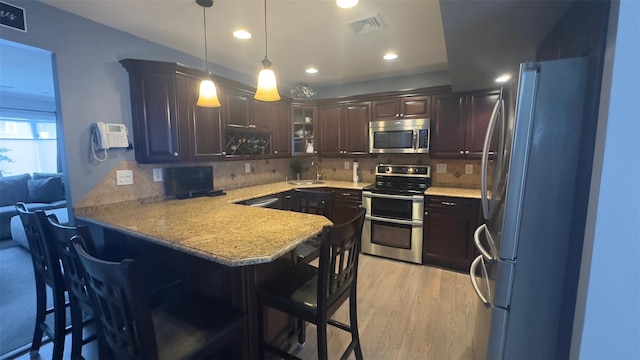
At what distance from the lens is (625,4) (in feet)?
2.70

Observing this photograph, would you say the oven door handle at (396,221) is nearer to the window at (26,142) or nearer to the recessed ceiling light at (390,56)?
the recessed ceiling light at (390,56)

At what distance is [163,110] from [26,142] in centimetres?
→ 525

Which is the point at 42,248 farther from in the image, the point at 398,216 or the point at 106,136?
the point at 398,216

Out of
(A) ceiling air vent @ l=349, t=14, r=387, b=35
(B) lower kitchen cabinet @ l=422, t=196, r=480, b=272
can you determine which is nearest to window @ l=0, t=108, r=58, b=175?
(A) ceiling air vent @ l=349, t=14, r=387, b=35

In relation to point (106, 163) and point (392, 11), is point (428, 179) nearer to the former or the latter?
point (392, 11)

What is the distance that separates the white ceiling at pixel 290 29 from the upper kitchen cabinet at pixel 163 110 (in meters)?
0.33

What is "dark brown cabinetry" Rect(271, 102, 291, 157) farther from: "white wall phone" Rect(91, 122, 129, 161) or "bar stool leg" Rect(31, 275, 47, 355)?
"bar stool leg" Rect(31, 275, 47, 355)

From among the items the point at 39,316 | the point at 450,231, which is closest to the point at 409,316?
the point at 450,231

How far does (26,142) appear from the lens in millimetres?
5266

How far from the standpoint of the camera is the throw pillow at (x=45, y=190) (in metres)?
4.80

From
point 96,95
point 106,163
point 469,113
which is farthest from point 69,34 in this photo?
point 469,113

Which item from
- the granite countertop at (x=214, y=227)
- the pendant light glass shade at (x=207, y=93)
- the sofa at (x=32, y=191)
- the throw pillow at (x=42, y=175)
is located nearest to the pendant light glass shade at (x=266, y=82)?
the pendant light glass shade at (x=207, y=93)

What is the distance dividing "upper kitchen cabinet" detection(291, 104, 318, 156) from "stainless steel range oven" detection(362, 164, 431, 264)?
1216mm

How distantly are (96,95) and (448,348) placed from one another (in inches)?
135
